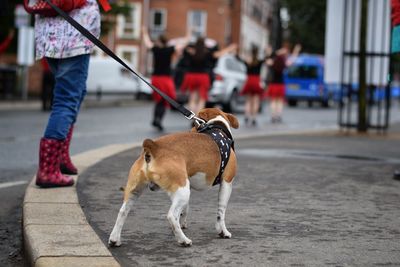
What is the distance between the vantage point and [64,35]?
6070 mm

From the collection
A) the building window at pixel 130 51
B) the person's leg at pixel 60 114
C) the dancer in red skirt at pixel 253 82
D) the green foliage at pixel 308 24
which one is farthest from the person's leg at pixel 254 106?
the green foliage at pixel 308 24

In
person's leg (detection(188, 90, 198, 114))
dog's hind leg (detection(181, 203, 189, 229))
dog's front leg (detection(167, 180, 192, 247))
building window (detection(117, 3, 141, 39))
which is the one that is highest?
building window (detection(117, 3, 141, 39))

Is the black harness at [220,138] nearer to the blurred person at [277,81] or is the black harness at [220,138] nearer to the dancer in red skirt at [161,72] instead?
the dancer in red skirt at [161,72]

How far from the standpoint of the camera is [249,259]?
3980 mm

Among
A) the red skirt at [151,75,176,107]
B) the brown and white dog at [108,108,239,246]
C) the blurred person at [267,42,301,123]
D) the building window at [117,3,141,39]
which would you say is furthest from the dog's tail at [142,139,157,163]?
the building window at [117,3,141,39]

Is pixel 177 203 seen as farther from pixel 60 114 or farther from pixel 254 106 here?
pixel 254 106

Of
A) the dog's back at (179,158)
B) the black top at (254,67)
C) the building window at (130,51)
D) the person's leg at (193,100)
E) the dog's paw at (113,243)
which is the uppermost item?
the building window at (130,51)

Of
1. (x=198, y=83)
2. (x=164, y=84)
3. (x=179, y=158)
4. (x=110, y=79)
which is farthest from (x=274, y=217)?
(x=110, y=79)

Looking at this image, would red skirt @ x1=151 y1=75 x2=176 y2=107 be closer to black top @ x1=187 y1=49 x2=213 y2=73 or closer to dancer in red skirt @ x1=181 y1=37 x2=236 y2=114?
dancer in red skirt @ x1=181 y1=37 x2=236 y2=114

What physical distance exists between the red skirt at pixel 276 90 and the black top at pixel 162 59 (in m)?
5.09

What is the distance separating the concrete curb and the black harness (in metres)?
0.80

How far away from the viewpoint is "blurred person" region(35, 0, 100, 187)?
600 centimetres

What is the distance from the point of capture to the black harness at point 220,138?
4.54 metres

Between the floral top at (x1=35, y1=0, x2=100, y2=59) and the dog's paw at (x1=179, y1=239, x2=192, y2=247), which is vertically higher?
the floral top at (x1=35, y1=0, x2=100, y2=59)
